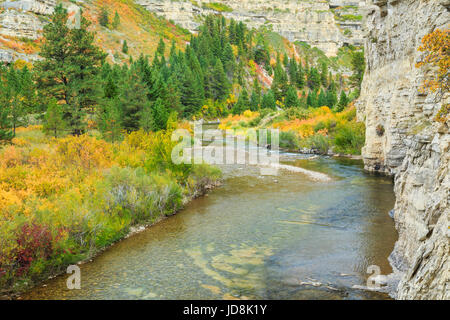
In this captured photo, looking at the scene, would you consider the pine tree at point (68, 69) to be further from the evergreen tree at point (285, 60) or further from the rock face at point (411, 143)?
the evergreen tree at point (285, 60)

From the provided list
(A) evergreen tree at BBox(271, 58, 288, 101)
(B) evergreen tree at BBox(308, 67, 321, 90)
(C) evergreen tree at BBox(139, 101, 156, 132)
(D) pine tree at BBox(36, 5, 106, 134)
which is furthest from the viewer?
(B) evergreen tree at BBox(308, 67, 321, 90)

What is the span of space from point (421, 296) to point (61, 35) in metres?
31.8

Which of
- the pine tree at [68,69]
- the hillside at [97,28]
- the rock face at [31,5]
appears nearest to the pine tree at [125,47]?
the hillside at [97,28]

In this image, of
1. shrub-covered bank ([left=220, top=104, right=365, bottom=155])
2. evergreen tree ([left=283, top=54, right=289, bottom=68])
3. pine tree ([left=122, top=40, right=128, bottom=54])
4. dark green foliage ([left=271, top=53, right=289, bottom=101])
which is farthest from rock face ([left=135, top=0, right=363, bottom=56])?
shrub-covered bank ([left=220, top=104, right=365, bottom=155])

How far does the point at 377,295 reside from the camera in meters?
10.5

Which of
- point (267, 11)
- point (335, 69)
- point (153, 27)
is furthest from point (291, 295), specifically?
point (267, 11)

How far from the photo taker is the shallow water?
11141 mm

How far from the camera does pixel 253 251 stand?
14.4 meters

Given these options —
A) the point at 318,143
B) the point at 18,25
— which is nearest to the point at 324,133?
the point at 318,143

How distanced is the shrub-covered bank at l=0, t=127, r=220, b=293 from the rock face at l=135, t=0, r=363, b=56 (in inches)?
5716

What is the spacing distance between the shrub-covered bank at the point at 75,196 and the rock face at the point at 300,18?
14518cm

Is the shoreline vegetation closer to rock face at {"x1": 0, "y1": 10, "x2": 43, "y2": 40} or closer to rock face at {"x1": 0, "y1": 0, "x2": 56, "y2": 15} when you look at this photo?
rock face at {"x1": 0, "y1": 10, "x2": 43, "y2": 40}

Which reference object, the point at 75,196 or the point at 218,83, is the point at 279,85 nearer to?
the point at 218,83
